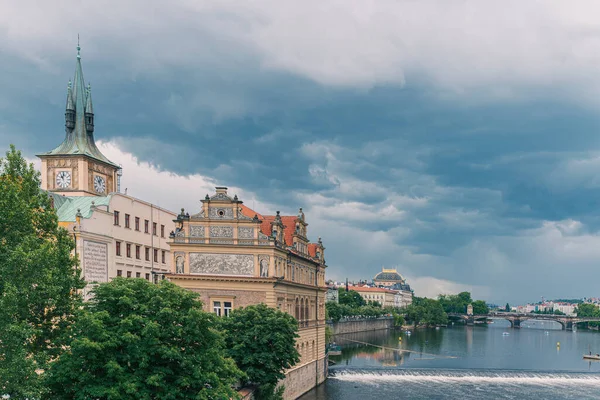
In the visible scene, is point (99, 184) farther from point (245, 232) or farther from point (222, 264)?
point (245, 232)

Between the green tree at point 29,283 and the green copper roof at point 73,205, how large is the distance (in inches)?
918

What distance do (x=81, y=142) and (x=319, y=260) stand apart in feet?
99.0

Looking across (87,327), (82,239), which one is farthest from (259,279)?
(87,327)

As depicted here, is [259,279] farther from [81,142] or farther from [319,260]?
[81,142]

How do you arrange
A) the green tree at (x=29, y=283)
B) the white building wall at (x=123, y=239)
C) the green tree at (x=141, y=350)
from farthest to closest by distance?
the white building wall at (x=123, y=239) → the green tree at (x=141, y=350) → the green tree at (x=29, y=283)

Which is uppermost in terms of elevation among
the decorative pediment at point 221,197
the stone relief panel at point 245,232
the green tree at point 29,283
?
the decorative pediment at point 221,197

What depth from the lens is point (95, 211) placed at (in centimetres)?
5550

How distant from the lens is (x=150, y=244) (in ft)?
218

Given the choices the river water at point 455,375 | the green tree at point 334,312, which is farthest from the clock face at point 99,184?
the green tree at point 334,312

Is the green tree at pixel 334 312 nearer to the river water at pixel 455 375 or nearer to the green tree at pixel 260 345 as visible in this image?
the river water at pixel 455 375

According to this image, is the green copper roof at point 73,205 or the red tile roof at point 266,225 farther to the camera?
the red tile roof at point 266,225

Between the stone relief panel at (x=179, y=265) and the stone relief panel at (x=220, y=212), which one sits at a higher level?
the stone relief panel at (x=220, y=212)

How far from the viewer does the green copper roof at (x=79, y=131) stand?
237 feet

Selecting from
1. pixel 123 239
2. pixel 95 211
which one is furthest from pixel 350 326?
pixel 95 211
